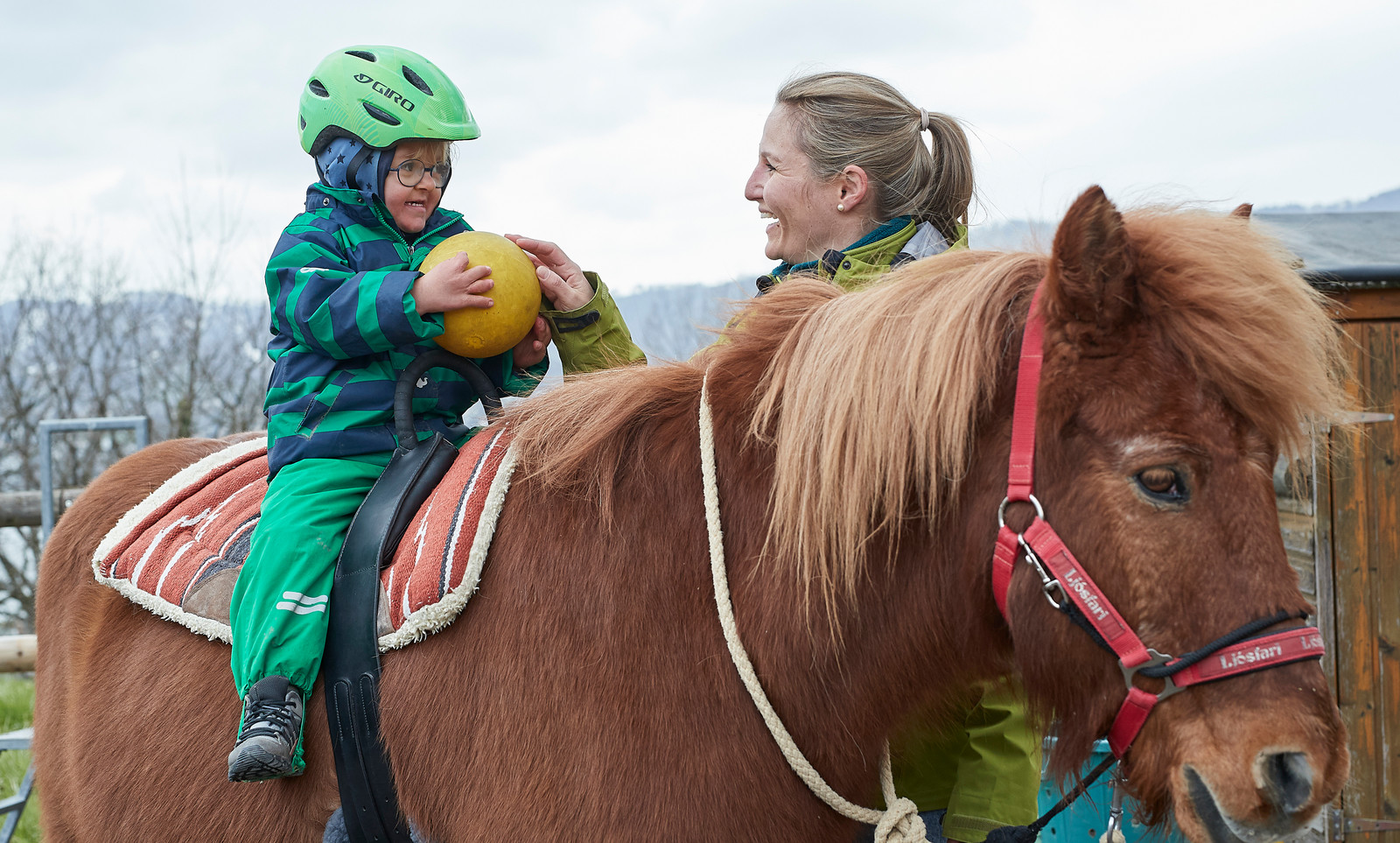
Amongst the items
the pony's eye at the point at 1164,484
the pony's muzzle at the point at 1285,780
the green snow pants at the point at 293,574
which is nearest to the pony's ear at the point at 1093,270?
the pony's eye at the point at 1164,484

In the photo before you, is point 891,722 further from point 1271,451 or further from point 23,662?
point 23,662

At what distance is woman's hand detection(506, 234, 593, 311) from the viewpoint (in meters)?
2.33

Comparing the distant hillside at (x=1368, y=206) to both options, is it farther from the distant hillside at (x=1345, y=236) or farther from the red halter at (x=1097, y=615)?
the red halter at (x=1097, y=615)

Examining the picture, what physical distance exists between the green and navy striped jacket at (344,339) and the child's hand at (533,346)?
0.18 m

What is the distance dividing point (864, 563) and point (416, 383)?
1.11 m

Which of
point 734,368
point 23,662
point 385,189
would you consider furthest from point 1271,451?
point 23,662

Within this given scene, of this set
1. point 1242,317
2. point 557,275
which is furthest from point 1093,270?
point 557,275

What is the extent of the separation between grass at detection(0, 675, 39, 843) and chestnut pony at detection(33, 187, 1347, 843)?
163 inches

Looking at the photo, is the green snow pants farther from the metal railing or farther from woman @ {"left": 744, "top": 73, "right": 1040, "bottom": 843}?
the metal railing

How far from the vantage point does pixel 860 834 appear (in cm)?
189

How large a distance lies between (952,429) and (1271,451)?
19.7 inches

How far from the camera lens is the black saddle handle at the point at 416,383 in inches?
82.5

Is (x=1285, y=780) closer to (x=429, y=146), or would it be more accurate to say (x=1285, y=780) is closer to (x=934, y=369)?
(x=934, y=369)

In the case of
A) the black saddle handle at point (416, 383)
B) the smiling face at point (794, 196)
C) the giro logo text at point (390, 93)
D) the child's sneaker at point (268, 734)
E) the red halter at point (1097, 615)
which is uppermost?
the giro logo text at point (390, 93)
